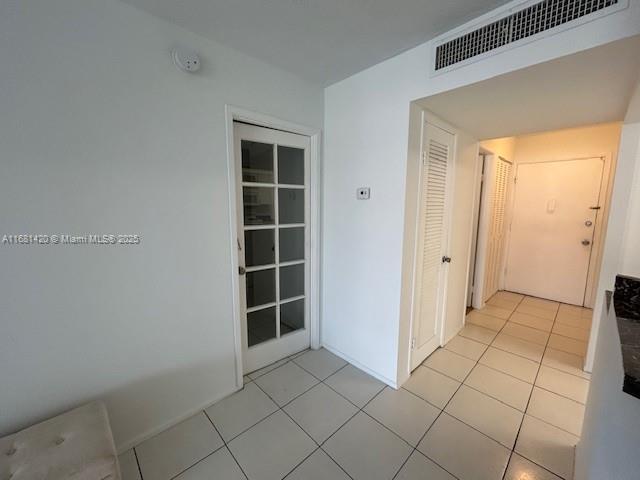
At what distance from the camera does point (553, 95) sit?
5.08 feet

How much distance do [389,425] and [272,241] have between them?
1565mm

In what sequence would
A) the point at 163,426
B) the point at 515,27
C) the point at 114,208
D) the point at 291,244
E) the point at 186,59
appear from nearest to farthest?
1. the point at 515,27
2. the point at 114,208
3. the point at 186,59
4. the point at 163,426
5. the point at 291,244

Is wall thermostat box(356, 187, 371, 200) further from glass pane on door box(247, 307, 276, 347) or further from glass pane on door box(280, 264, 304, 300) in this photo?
glass pane on door box(247, 307, 276, 347)

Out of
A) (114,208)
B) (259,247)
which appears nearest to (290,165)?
(259,247)

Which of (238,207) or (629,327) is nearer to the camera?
(629,327)

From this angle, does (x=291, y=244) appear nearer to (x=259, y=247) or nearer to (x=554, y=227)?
(x=259, y=247)

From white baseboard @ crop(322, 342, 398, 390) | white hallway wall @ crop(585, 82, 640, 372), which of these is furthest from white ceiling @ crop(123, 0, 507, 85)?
white baseboard @ crop(322, 342, 398, 390)

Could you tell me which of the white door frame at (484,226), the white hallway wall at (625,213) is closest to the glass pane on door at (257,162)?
the white door frame at (484,226)

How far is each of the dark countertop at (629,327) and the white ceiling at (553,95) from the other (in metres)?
1.01

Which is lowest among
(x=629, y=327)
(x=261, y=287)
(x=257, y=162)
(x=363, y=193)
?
(x=261, y=287)

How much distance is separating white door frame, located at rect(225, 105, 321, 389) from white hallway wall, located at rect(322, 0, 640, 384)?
91 mm

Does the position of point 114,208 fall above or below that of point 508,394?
above

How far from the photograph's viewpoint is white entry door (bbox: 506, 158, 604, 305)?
335 centimetres

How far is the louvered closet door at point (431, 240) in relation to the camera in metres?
2.01
